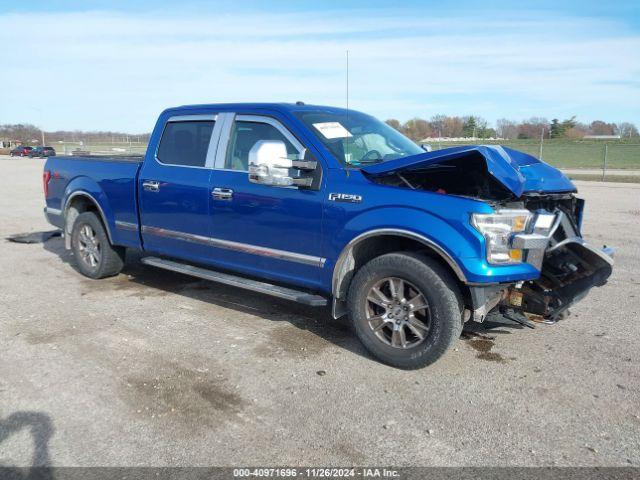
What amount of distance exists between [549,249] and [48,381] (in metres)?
3.74

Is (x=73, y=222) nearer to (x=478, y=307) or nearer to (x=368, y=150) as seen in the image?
(x=368, y=150)

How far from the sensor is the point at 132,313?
5348 millimetres

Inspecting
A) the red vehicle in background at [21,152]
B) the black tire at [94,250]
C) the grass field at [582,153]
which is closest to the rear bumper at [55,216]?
the black tire at [94,250]

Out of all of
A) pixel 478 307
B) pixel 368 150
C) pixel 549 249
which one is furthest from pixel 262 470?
pixel 368 150

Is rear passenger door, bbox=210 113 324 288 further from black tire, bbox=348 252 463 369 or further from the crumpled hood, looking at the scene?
the crumpled hood

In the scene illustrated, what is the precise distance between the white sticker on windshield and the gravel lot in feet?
5.72

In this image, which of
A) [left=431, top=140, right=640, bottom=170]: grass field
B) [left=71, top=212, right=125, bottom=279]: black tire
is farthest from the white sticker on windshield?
[left=431, top=140, right=640, bottom=170]: grass field

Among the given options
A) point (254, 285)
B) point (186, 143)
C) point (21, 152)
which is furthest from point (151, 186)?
point (21, 152)

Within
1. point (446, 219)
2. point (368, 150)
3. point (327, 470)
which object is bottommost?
point (327, 470)

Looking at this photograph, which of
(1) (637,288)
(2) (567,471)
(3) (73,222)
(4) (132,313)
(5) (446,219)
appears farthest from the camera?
(3) (73,222)

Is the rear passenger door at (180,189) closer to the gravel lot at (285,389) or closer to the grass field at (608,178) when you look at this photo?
the gravel lot at (285,389)

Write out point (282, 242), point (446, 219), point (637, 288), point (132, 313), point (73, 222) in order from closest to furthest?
point (446, 219)
point (282, 242)
point (132, 313)
point (637, 288)
point (73, 222)

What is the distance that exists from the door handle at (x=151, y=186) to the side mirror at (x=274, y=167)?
Answer: 1.39 m

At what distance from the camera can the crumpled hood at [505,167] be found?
3.71 metres
